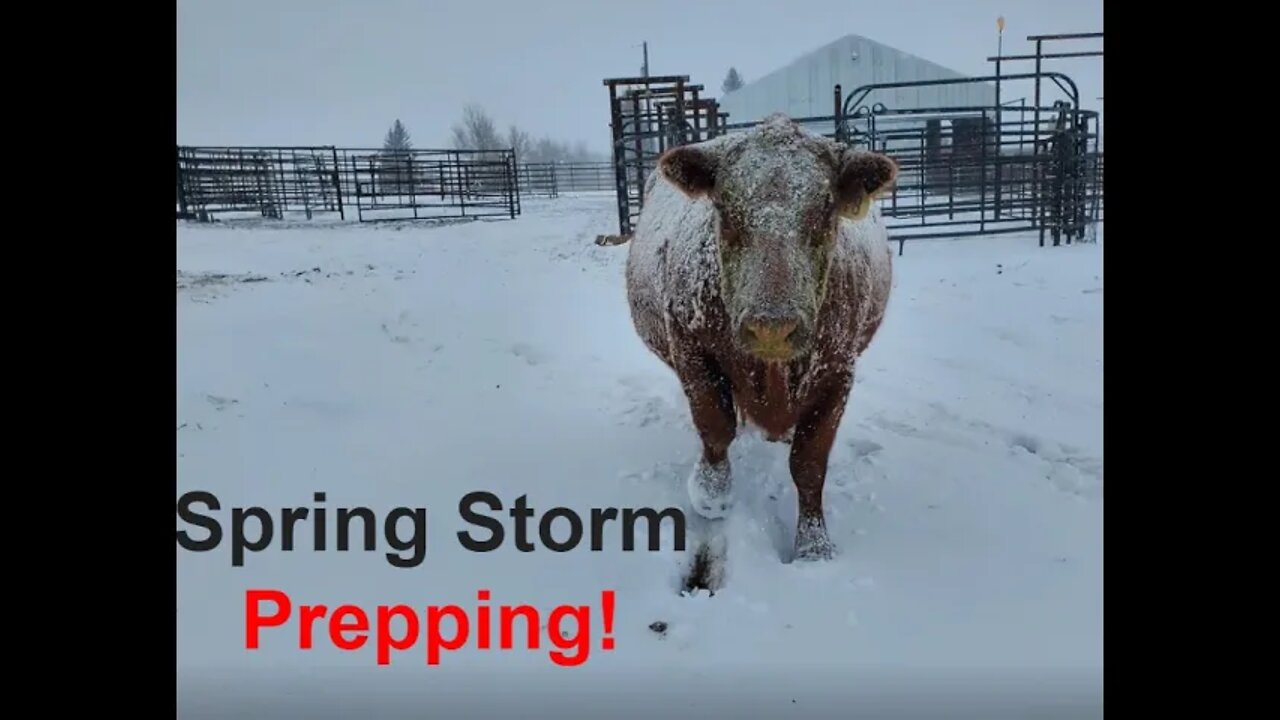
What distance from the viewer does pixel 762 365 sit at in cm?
280

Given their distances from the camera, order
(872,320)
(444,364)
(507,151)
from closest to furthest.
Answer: (872,320), (444,364), (507,151)

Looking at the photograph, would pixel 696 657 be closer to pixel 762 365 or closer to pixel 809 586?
pixel 809 586

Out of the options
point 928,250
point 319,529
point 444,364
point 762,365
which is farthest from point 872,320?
point 928,250

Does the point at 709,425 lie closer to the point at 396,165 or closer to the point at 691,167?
the point at 691,167

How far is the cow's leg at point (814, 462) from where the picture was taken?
3008mm

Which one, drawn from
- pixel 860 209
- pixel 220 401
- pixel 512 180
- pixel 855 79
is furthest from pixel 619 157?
pixel 860 209

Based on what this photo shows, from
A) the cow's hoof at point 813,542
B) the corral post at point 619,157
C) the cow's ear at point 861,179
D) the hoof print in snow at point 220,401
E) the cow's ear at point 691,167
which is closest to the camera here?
the cow's ear at point 861,179

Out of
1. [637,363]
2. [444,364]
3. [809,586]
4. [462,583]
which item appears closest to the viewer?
[462,583]

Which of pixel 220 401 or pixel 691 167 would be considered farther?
pixel 220 401

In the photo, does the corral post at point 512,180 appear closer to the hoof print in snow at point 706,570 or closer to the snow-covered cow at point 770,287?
the snow-covered cow at point 770,287

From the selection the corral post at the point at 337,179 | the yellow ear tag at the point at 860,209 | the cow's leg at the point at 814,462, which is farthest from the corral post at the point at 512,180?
the yellow ear tag at the point at 860,209

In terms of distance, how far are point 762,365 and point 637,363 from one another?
267 cm

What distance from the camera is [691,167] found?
Result: 2.57 m

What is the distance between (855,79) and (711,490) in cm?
1029
